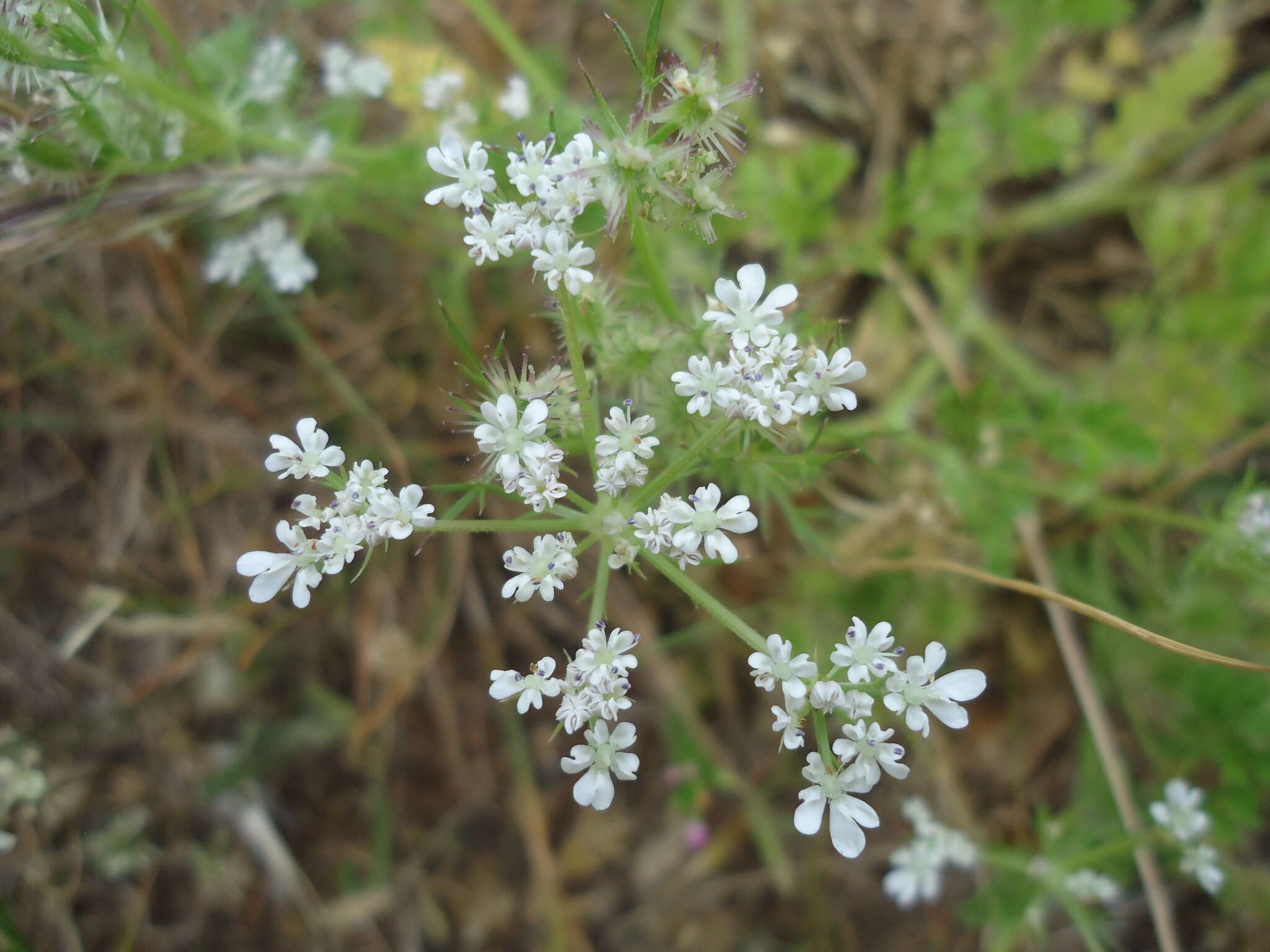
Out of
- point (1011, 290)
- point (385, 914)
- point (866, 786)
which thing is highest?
point (1011, 290)

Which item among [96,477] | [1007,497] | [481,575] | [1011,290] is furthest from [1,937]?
[1011,290]

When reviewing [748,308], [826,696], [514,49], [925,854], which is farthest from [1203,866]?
[514,49]

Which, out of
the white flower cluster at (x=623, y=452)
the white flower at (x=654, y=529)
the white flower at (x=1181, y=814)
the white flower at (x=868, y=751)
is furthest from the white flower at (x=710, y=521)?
the white flower at (x=1181, y=814)

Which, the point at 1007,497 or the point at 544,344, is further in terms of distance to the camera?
the point at 544,344

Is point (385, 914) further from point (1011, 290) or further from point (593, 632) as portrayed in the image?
point (1011, 290)

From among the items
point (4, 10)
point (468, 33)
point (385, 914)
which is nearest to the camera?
point (4, 10)

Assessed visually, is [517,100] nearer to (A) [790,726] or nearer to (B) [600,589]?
(B) [600,589]

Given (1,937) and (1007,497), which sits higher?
(1007,497)
